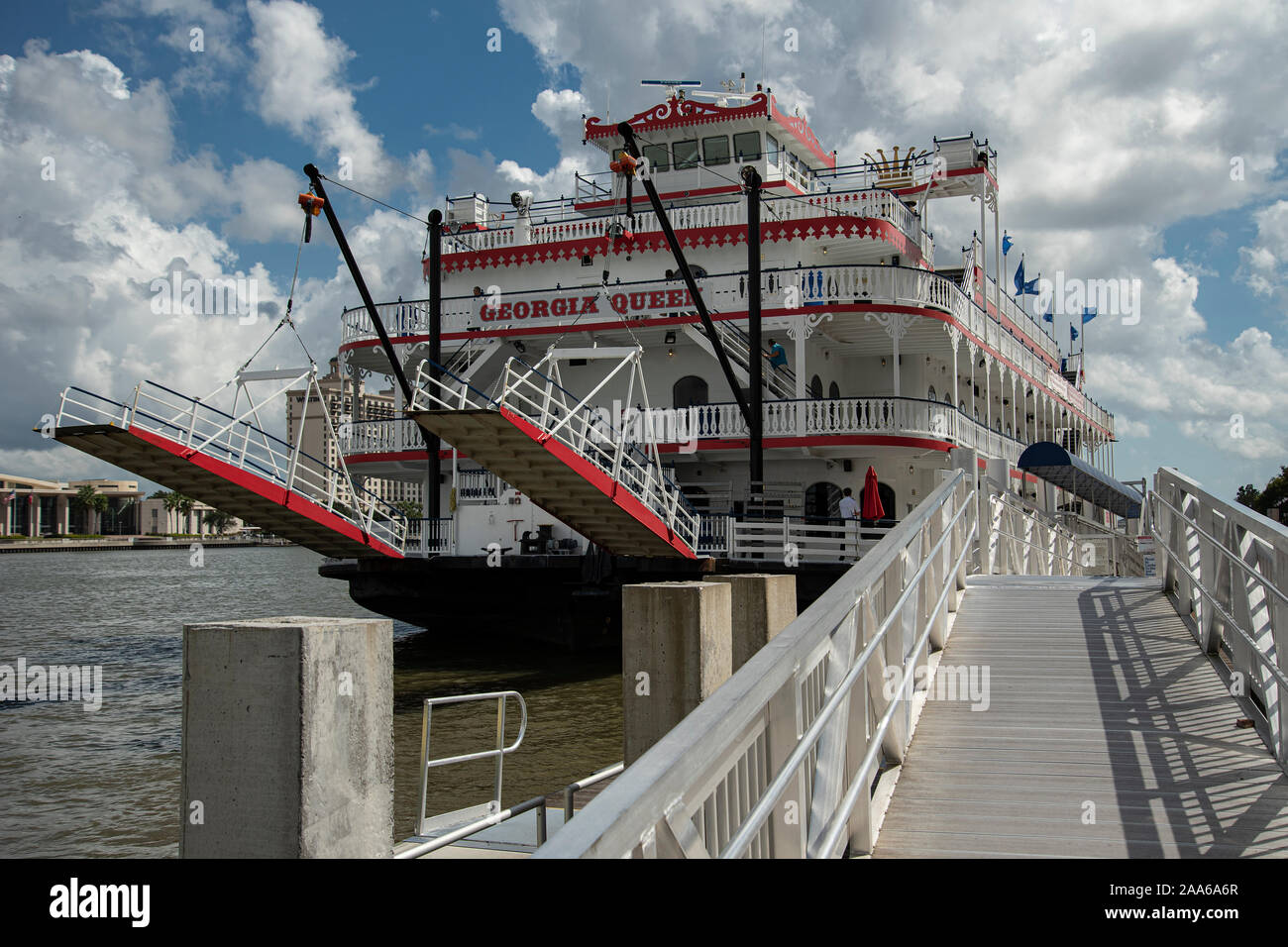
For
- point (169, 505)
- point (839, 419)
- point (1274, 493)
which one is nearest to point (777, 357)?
point (839, 419)

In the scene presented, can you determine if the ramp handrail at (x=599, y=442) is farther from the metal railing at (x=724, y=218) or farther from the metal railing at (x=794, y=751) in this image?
the metal railing at (x=794, y=751)

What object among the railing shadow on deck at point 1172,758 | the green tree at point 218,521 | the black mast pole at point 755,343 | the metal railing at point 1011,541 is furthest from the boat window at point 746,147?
the green tree at point 218,521

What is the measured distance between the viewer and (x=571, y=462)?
51.3 ft

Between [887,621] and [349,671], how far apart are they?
2258 millimetres

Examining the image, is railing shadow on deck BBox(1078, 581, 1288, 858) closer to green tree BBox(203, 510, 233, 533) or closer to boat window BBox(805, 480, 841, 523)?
boat window BBox(805, 480, 841, 523)

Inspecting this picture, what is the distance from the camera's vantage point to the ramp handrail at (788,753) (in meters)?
2.32

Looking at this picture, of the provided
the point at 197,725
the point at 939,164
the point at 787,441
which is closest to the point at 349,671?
the point at 197,725

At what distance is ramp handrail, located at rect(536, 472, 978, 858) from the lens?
91.4 inches

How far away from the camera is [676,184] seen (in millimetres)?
27422

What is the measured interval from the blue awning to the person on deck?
250 inches

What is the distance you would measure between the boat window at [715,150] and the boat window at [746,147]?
0.22 m

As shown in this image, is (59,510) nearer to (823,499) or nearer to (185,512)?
(185,512)

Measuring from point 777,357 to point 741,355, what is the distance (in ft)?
2.29
